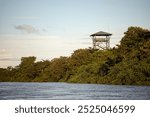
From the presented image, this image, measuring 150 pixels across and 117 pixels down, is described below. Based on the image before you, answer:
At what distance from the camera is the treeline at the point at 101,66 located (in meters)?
22.9

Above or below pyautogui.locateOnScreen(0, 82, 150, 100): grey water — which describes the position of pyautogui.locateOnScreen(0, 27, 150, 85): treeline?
above

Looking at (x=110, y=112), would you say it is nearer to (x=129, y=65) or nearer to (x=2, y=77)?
(x=129, y=65)

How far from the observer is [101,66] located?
84.7 ft

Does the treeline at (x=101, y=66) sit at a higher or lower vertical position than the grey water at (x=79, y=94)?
higher

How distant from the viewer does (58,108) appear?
36.1ft

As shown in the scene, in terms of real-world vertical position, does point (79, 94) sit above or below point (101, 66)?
below

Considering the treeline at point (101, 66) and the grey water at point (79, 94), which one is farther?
the treeline at point (101, 66)

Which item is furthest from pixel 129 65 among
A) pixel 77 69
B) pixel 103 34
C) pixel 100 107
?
pixel 100 107

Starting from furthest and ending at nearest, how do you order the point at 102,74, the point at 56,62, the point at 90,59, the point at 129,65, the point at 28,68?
the point at 28,68 → the point at 56,62 → the point at 90,59 → the point at 102,74 → the point at 129,65

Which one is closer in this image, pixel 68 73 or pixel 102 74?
pixel 102 74

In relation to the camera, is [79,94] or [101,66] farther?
[101,66]

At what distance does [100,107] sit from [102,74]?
14458 mm

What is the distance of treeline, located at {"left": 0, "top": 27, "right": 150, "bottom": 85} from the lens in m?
22.9

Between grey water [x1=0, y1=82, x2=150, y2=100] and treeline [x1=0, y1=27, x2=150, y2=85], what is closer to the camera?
grey water [x1=0, y1=82, x2=150, y2=100]
